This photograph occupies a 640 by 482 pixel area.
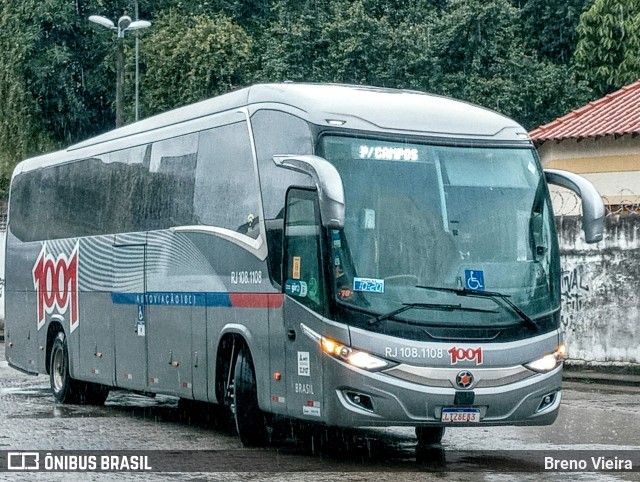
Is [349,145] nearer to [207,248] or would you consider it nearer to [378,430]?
[207,248]

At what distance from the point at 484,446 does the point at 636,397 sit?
656 cm

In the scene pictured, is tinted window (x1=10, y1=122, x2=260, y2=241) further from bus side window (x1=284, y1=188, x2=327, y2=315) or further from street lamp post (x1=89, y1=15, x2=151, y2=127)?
street lamp post (x1=89, y1=15, x2=151, y2=127)

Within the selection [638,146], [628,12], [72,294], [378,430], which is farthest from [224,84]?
[378,430]

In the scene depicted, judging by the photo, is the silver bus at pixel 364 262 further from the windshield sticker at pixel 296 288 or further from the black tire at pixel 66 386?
the black tire at pixel 66 386

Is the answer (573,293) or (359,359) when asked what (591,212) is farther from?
(573,293)

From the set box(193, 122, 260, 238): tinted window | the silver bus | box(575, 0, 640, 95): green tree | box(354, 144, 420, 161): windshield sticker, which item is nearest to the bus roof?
the silver bus

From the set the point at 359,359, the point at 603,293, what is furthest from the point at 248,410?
the point at 603,293

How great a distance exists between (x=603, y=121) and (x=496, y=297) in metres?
22.8

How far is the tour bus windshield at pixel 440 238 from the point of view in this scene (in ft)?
38.0

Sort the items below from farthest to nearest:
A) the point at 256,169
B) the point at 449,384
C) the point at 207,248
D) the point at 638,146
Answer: the point at 638,146
the point at 207,248
the point at 256,169
the point at 449,384

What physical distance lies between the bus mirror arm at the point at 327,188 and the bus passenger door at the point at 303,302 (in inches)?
17.0

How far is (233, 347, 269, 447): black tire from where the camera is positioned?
1310 centimetres

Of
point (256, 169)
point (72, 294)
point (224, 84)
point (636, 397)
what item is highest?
point (224, 84)

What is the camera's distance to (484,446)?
1337cm
